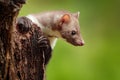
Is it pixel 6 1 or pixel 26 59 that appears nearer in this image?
pixel 6 1

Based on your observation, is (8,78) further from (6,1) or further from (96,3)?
(96,3)

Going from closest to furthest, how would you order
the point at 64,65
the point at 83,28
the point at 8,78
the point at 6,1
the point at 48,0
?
the point at 6,1, the point at 8,78, the point at 64,65, the point at 83,28, the point at 48,0

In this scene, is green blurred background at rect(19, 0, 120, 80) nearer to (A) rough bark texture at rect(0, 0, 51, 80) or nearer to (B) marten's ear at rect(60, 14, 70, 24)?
(B) marten's ear at rect(60, 14, 70, 24)

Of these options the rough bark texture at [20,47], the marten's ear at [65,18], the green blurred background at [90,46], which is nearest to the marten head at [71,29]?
the marten's ear at [65,18]

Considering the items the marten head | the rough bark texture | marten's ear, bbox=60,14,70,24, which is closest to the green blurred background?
the marten head

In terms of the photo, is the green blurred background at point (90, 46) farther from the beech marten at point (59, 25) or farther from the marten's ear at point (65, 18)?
the marten's ear at point (65, 18)

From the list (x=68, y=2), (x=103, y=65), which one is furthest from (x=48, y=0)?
(x=103, y=65)

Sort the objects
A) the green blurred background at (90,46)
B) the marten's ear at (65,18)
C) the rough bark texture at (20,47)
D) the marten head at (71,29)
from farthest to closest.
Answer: the green blurred background at (90,46), the marten head at (71,29), the marten's ear at (65,18), the rough bark texture at (20,47)
